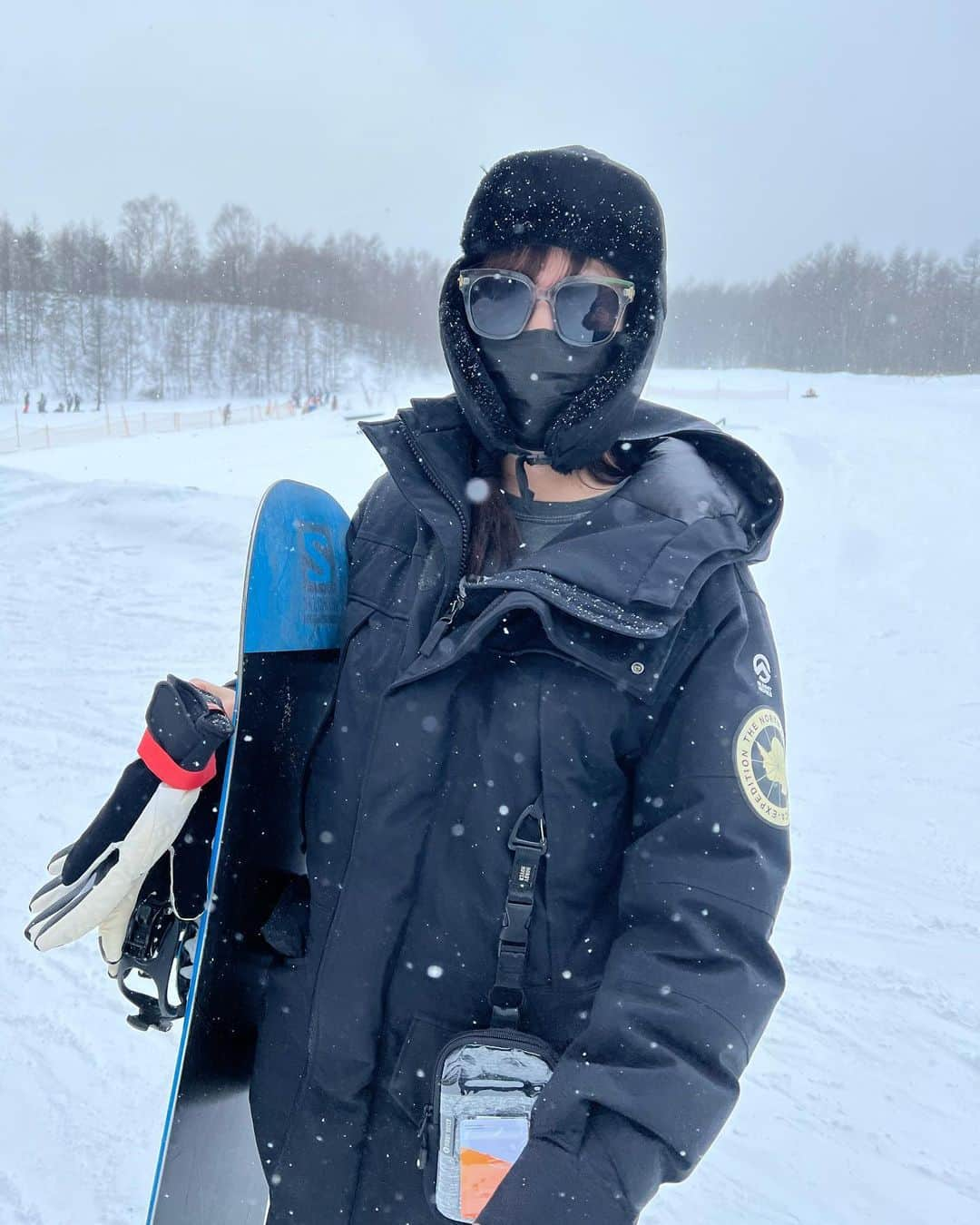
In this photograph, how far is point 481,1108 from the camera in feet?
4.13

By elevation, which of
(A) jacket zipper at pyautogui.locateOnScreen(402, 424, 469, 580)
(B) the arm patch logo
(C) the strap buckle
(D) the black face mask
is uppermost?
(D) the black face mask

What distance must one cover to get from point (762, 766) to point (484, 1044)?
1.99 feet

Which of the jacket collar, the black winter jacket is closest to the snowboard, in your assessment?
the black winter jacket

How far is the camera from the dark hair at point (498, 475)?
1512 mm

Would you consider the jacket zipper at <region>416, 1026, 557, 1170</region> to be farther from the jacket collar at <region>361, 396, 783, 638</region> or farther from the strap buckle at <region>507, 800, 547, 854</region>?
the jacket collar at <region>361, 396, 783, 638</region>

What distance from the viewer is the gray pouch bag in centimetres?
124

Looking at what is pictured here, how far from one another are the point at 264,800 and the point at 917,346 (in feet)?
198

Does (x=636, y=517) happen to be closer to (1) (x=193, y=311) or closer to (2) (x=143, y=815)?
(2) (x=143, y=815)

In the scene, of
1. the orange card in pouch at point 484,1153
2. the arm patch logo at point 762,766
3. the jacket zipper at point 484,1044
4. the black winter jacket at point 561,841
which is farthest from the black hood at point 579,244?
the orange card in pouch at point 484,1153

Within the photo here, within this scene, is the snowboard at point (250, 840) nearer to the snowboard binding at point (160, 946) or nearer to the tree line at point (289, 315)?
the snowboard binding at point (160, 946)

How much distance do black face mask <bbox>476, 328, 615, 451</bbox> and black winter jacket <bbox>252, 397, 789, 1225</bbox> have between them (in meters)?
Result: 0.18

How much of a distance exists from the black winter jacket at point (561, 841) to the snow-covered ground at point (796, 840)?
5.41ft

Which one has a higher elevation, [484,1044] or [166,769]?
[166,769]

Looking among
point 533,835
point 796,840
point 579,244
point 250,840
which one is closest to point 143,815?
point 250,840
